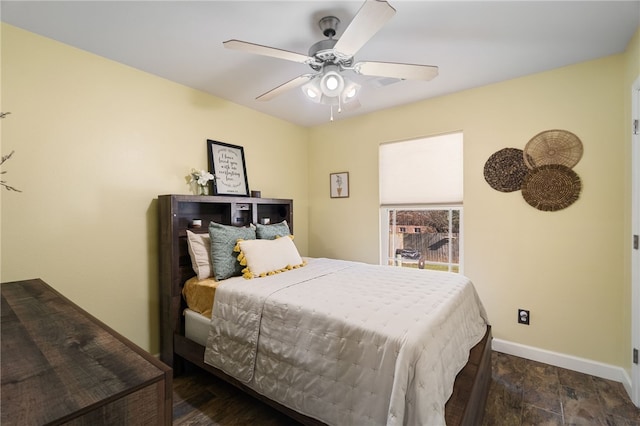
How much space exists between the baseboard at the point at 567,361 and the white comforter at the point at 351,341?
0.87 meters

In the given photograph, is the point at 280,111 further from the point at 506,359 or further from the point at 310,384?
the point at 506,359

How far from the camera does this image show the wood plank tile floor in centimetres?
182

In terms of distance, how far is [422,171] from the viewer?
10.5ft

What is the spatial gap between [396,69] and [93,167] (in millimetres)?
2330

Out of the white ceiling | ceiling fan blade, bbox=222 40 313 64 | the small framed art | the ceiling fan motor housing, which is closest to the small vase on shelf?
the white ceiling

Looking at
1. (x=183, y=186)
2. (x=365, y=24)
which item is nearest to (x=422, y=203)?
(x=365, y=24)

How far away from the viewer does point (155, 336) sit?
8.24ft

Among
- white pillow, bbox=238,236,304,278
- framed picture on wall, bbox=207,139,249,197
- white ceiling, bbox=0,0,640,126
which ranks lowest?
white pillow, bbox=238,236,304,278

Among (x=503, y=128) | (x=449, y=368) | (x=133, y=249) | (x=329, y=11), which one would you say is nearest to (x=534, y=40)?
(x=503, y=128)

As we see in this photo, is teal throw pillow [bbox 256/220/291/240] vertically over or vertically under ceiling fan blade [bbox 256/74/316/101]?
under

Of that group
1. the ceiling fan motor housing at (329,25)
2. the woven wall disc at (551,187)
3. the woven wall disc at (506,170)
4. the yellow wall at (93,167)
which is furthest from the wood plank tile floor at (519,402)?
the ceiling fan motor housing at (329,25)

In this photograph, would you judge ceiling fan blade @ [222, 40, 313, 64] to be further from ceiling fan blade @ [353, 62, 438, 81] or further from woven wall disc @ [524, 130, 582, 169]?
woven wall disc @ [524, 130, 582, 169]

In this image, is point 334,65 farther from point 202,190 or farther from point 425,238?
point 425,238

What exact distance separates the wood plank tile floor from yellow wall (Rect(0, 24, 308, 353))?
0.77 m
